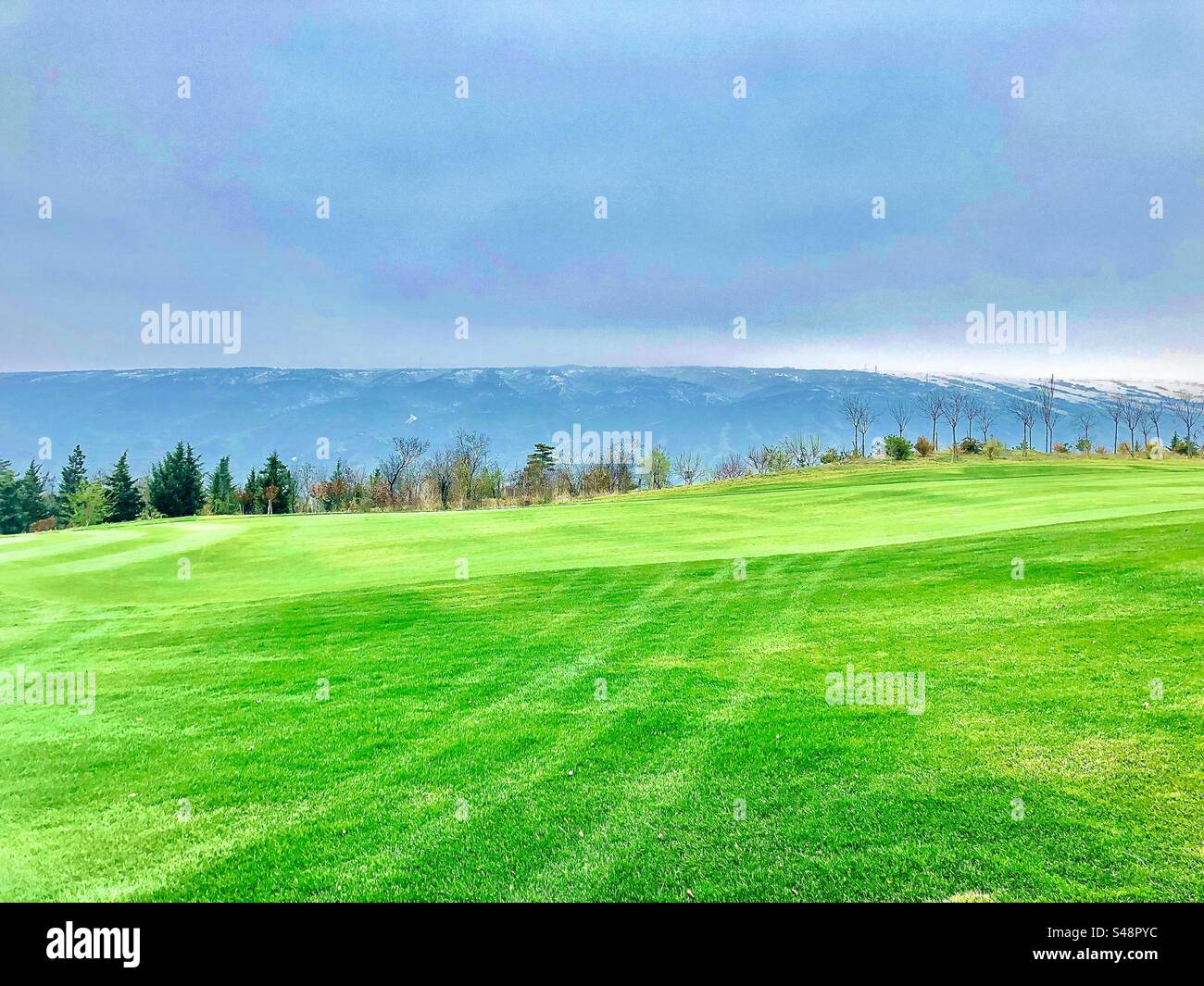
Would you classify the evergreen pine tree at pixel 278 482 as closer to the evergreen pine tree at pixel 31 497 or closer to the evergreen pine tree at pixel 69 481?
the evergreen pine tree at pixel 69 481

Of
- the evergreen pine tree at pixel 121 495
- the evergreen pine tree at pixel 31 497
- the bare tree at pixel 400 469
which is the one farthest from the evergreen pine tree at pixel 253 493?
the evergreen pine tree at pixel 31 497

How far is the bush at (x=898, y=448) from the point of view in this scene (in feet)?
265

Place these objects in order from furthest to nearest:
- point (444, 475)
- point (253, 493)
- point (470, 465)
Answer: point (470, 465) < point (444, 475) < point (253, 493)

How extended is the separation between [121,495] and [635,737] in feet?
293

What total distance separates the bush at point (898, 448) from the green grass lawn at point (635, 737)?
223ft

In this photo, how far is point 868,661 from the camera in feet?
32.5

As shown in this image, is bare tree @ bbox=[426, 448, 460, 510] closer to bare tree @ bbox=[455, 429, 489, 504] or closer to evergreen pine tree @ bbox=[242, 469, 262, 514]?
bare tree @ bbox=[455, 429, 489, 504]

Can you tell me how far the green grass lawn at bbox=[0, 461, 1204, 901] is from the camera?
17.0ft

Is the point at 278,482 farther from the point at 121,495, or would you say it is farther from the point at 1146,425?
the point at 1146,425

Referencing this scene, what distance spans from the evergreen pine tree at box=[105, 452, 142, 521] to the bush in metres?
89.8

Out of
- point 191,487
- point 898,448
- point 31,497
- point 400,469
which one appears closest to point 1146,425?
point 898,448

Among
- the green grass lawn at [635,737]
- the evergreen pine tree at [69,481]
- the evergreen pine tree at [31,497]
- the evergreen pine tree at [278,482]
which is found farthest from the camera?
the evergreen pine tree at [69,481]

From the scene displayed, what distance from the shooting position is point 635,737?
7594 mm

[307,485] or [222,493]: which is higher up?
[307,485]
